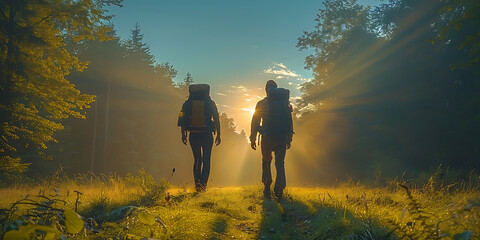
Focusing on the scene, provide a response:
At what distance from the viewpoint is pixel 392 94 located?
21391 millimetres

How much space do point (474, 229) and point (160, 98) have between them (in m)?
44.9

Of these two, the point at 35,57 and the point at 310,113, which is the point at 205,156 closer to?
the point at 35,57

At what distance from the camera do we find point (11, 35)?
8719 mm

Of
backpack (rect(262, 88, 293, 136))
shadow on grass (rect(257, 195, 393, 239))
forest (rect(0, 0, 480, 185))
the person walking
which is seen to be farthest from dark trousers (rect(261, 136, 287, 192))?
forest (rect(0, 0, 480, 185))

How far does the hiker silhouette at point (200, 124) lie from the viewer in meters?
7.55

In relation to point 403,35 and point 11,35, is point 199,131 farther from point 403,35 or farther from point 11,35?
point 403,35

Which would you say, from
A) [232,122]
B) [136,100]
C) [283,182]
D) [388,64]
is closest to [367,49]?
[388,64]

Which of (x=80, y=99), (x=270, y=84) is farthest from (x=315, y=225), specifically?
(x=80, y=99)

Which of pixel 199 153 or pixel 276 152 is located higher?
pixel 276 152

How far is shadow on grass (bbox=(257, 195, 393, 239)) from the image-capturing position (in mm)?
2814

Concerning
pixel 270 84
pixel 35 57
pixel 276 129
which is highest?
pixel 35 57

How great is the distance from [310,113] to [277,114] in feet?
83.9

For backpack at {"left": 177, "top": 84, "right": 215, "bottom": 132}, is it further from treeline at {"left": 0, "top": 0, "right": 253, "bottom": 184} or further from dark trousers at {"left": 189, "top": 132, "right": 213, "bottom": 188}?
treeline at {"left": 0, "top": 0, "right": 253, "bottom": 184}

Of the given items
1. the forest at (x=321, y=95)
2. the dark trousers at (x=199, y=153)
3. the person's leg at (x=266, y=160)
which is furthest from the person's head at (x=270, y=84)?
the forest at (x=321, y=95)
